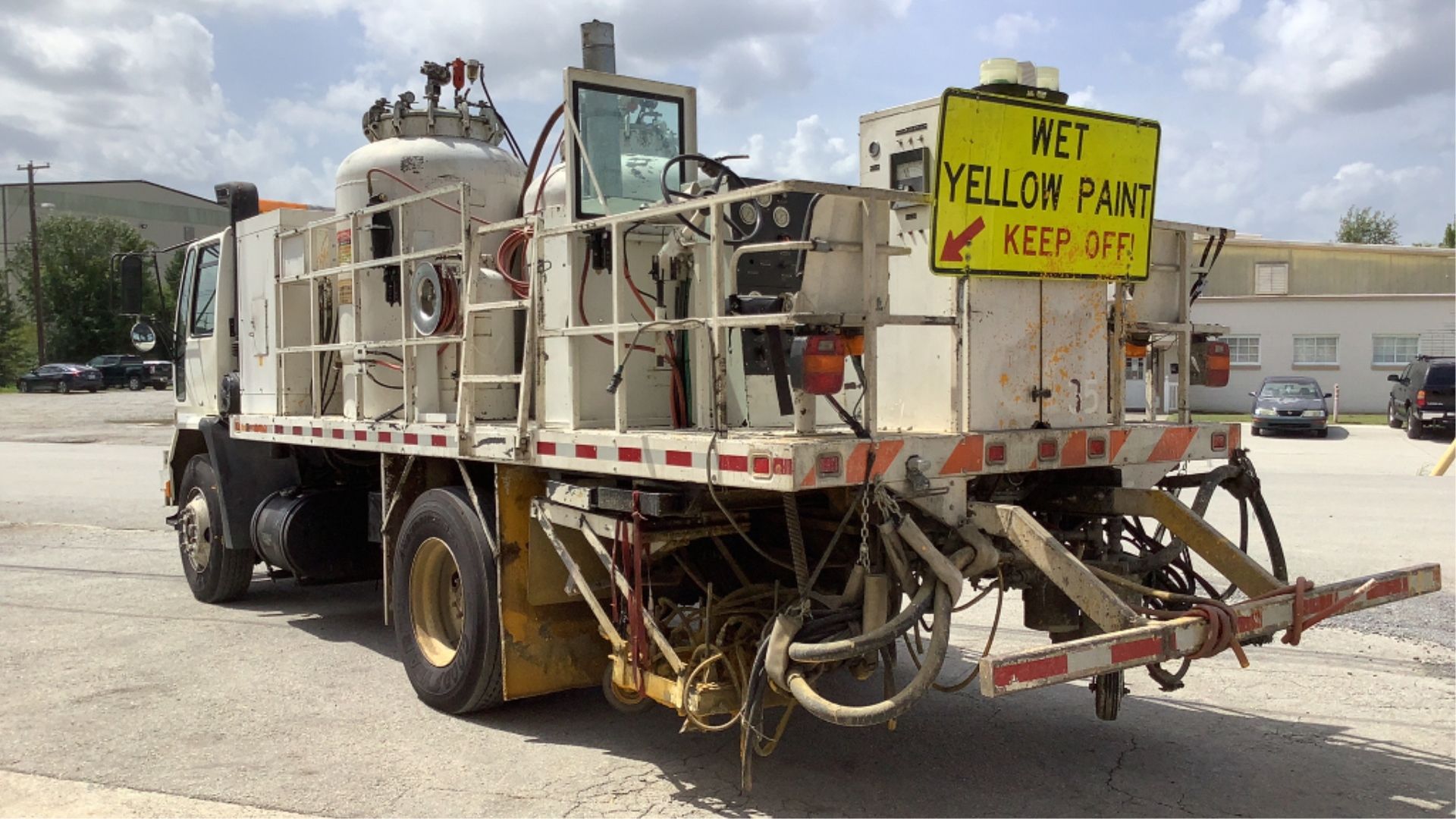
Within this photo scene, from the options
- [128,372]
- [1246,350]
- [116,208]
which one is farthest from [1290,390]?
[116,208]

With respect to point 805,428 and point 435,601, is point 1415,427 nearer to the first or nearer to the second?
point 435,601

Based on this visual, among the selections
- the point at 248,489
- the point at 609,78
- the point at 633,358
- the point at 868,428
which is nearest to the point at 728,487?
the point at 868,428

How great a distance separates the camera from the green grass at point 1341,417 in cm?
3098

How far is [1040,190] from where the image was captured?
5.00 meters

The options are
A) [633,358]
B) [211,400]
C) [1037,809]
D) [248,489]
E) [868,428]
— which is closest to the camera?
[868,428]

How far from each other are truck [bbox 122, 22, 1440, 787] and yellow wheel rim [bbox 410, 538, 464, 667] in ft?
0.06

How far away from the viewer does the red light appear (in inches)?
164

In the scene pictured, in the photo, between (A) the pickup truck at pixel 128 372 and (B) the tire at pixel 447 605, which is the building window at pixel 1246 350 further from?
(A) the pickup truck at pixel 128 372

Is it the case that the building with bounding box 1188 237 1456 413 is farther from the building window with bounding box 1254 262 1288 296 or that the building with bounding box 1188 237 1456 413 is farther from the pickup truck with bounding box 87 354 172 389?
the pickup truck with bounding box 87 354 172 389

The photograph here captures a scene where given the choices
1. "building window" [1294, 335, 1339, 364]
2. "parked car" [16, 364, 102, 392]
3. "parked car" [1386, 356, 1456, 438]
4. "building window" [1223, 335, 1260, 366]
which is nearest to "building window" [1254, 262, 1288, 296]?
"building window" [1223, 335, 1260, 366]

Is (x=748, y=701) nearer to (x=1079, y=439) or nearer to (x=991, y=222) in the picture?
(x=1079, y=439)

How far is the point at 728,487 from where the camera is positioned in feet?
15.3

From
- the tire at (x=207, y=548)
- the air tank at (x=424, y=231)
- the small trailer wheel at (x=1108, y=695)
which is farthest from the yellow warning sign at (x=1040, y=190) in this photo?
the tire at (x=207, y=548)

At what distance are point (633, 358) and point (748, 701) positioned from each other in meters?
1.76
